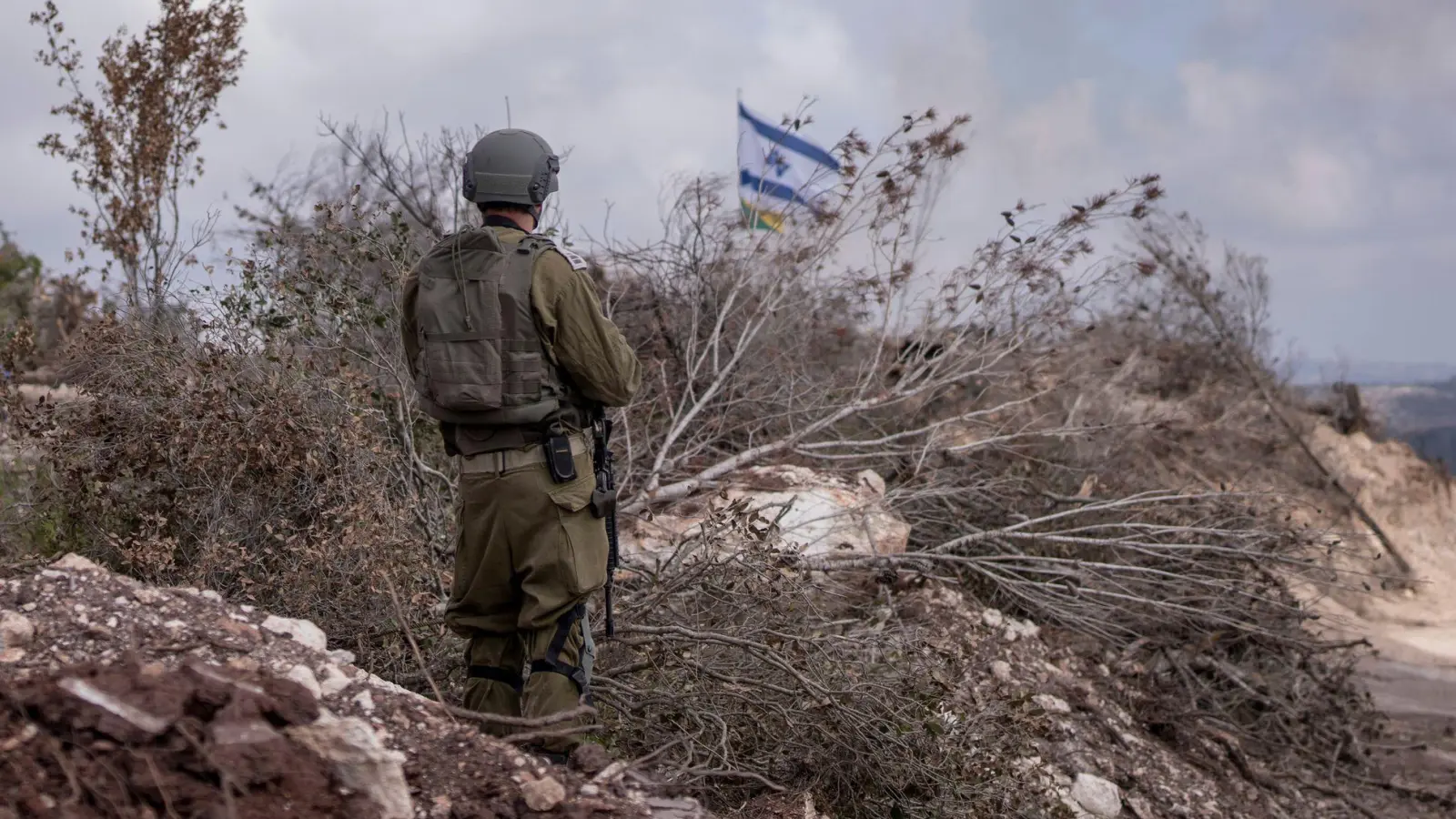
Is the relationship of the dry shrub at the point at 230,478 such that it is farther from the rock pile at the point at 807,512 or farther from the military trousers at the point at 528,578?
the rock pile at the point at 807,512

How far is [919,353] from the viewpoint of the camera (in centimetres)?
699

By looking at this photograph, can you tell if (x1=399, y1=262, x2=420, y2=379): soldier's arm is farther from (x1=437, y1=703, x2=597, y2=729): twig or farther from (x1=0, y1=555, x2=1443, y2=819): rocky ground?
(x1=437, y1=703, x2=597, y2=729): twig

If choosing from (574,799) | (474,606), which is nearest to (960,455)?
(474,606)

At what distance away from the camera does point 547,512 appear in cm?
360

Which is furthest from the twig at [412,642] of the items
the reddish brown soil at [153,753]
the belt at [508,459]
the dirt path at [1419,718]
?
the dirt path at [1419,718]

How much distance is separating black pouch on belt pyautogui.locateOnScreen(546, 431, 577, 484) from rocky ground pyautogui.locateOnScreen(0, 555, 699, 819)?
728 mm

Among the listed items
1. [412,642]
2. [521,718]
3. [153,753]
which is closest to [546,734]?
[521,718]

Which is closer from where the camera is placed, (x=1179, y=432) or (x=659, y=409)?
(x=659, y=409)

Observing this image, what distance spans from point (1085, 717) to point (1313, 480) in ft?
22.9

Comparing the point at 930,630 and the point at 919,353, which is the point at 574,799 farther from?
the point at 919,353

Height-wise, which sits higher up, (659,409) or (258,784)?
Answer: (659,409)

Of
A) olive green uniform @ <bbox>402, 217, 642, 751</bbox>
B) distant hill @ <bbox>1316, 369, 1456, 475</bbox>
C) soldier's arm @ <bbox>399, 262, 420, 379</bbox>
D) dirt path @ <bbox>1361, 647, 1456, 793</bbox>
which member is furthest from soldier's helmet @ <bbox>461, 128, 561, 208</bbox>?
distant hill @ <bbox>1316, 369, 1456, 475</bbox>

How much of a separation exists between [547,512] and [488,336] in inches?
21.3

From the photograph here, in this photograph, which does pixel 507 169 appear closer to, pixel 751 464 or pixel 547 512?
pixel 547 512
